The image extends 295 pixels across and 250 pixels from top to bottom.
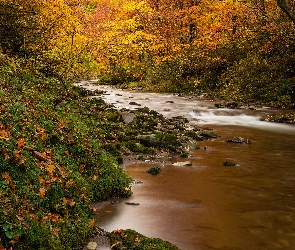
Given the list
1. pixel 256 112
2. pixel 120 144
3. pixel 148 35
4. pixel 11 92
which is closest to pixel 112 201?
pixel 11 92

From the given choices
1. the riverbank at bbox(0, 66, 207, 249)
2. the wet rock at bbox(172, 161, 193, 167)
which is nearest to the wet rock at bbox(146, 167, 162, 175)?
the wet rock at bbox(172, 161, 193, 167)

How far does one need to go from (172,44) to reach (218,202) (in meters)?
27.0

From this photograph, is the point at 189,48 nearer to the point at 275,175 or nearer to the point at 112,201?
the point at 275,175

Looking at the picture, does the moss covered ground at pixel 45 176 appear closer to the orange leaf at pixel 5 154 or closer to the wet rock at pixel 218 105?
the orange leaf at pixel 5 154

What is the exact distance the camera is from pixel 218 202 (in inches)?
304

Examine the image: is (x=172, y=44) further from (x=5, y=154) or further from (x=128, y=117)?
(x=5, y=154)

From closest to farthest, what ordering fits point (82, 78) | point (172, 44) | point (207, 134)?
point (207, 134), point (82, 78), point (172, 44)

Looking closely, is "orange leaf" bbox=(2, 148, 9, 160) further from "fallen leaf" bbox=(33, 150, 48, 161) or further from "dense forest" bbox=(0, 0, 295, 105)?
"dense forest" bbox=(0, 0, 295, 105)

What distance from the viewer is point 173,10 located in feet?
113

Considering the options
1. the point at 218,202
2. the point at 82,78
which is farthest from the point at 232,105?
the point at 218,202

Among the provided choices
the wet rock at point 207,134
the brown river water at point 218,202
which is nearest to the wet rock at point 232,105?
the wet rock at point 207,134

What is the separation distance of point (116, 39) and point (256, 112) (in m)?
16.3

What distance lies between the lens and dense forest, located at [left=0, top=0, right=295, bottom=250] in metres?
5.29

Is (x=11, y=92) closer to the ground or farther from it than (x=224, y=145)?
farther from it
